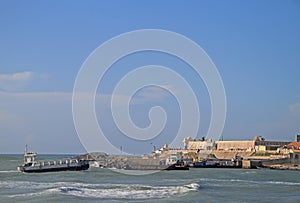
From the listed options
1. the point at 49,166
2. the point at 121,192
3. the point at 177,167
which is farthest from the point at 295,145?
the point at 121,192

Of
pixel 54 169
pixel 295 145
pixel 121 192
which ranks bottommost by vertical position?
pixel 121 192

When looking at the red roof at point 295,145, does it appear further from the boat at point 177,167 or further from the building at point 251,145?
the boat at point 177,167

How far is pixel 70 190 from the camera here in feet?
115

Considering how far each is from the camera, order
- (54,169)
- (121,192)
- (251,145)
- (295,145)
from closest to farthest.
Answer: (121,192) → (54,169) → (295,145) → (251,145)

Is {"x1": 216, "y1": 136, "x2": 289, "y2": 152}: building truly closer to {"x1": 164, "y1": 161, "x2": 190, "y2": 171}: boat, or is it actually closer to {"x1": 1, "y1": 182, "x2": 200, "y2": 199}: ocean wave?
{"x1": 164, "y1": 161, "x2": 190, "y2": 171}: boat

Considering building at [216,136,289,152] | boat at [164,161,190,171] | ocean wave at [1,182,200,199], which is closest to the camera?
ocean wave at [1,182,200,199]

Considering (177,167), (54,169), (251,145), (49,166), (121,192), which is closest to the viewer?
(121,192)

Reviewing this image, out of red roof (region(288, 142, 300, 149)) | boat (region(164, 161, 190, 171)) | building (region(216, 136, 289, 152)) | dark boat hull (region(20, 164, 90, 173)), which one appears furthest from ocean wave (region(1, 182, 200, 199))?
building (region(216, 136, 289, 152))

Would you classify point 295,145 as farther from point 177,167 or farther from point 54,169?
point 54,169

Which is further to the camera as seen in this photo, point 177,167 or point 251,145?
point 251,145

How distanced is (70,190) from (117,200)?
21.7ft

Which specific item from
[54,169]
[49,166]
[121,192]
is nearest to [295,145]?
[54,169]

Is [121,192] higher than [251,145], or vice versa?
[251,145]

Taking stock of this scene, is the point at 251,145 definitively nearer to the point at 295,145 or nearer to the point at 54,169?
the point at 295,145
